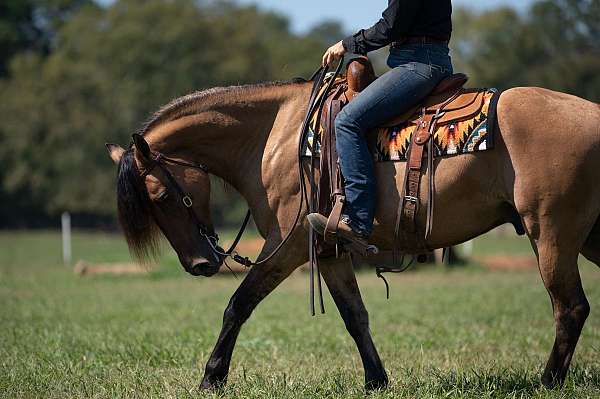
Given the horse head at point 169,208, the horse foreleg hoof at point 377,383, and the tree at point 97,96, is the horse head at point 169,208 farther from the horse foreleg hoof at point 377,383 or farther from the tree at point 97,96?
the tree at point 97,96

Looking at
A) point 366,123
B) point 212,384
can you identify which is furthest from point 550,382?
point 212,384

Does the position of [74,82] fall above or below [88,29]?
below

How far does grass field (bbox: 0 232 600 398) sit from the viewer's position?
5902mm

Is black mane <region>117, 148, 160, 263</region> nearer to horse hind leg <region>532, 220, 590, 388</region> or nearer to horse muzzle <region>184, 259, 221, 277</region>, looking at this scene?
horse muzzle <region>184, 259, 221, 277</region>

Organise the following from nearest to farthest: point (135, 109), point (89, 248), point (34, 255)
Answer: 1. point (34, 255)
2. point (89, 248)
3. point (135, 109)

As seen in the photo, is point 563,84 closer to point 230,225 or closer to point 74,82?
point 230,225

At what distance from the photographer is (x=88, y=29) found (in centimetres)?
5144

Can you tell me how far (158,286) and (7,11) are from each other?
49807mm

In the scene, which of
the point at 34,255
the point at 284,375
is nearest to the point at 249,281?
the point at 284,375

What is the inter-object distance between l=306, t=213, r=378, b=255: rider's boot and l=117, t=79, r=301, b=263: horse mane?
119cm

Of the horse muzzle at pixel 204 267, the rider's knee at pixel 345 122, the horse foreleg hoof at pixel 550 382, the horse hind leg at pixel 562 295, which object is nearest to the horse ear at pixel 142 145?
the horse muzzle at pixel 204 267

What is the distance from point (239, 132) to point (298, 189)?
68 cm

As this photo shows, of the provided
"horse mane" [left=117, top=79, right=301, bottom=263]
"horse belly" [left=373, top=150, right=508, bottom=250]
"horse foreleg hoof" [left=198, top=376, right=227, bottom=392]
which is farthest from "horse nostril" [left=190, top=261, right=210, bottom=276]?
"horse belly" [left=373, top=150, right=508, bottom=250]

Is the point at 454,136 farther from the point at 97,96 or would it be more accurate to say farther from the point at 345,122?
the point at 97,96
